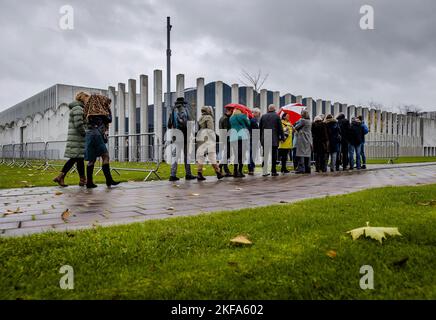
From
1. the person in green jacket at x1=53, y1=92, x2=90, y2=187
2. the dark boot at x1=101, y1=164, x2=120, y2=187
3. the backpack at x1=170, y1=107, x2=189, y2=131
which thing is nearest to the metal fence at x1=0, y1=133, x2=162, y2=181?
the backpack at x1=170, y1=107, x2=189, y2=131

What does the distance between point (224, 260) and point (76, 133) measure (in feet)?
20.3

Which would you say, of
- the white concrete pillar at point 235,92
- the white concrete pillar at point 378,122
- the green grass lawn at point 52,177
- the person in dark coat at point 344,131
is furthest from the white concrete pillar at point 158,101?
the white concrete pillar at point 378,122

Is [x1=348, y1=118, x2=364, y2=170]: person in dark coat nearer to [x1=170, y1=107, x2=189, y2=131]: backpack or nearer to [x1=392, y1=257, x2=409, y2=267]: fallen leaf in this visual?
[x1=170, y1=107, x2=189, y2=131]: backpack

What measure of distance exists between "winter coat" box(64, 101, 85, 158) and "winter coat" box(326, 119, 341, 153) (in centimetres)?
817

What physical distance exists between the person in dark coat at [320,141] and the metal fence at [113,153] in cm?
539

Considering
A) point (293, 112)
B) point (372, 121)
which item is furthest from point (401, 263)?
point (372, 121)

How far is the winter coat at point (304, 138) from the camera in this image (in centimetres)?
1164

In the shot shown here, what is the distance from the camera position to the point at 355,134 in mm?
13562

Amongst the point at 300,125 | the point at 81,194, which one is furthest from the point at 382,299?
the point at 300,125

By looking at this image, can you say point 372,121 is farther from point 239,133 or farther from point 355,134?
point 239,133

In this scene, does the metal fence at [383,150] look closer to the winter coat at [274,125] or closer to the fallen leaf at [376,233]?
the winter coat at [274,125]

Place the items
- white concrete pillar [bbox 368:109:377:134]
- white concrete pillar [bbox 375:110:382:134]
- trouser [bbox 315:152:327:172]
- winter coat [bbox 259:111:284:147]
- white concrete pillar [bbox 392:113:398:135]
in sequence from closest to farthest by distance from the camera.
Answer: winter coat [bbox 259:111:284:147], trouser [bbox 315:152:327:172], white concrete pillar [bbox 368:109:377:134], white concrete pillar [bbox 375:110:382:134], white concrete pillar [bbox 392:113:398:135]

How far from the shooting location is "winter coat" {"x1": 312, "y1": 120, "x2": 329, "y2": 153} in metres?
12.1

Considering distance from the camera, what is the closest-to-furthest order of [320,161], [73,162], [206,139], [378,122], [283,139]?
1. [73,162]
2. [206,139]
3. [283,139]
4. [320,161]
5. [378,122]
